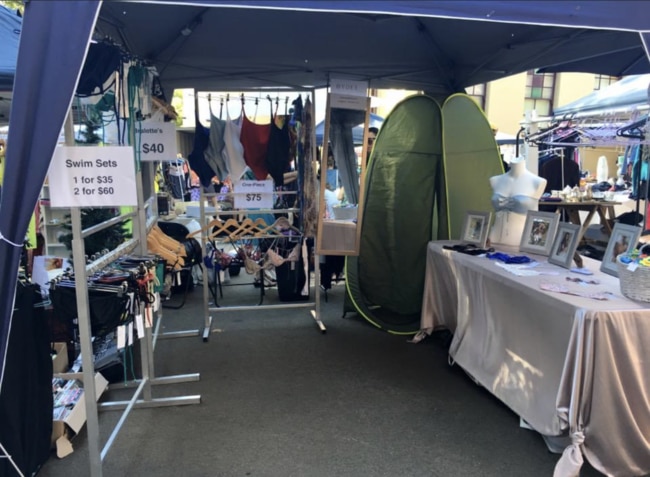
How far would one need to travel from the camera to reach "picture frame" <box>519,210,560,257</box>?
2.82m

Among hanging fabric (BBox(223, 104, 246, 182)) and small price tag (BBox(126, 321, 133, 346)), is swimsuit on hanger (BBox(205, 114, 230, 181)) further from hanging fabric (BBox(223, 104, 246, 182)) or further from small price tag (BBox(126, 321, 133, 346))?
small price tag (BBox(126, 321, 133, 346))

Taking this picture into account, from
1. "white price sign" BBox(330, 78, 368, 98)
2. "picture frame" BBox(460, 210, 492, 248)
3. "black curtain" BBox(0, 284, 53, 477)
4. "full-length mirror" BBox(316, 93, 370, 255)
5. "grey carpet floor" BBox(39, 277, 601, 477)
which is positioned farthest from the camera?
"full-length mirror" BBox(316, 93, 370, 255)

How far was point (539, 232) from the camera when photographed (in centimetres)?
289

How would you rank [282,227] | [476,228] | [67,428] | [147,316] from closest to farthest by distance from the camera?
[147,316]
[67,428]
[476,228]
[282,227]

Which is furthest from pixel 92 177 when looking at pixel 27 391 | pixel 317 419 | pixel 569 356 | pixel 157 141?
pixel 569 356

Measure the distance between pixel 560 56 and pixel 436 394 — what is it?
241 cm

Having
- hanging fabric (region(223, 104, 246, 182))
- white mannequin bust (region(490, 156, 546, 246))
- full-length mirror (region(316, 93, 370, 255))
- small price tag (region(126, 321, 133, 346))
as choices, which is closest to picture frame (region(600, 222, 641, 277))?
white mannequin bust (region(490, 156, 546, 246))

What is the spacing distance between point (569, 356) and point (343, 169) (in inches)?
102

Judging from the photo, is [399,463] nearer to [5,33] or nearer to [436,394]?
[436,394]

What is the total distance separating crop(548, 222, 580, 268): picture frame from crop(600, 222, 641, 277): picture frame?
0.16 meters

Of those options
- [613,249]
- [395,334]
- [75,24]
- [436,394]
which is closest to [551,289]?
[613,249]

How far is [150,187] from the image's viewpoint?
3346mm

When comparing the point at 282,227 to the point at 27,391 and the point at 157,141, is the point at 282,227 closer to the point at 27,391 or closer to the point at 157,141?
the point at 157,141

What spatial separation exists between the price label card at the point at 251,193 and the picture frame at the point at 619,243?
2.34m
